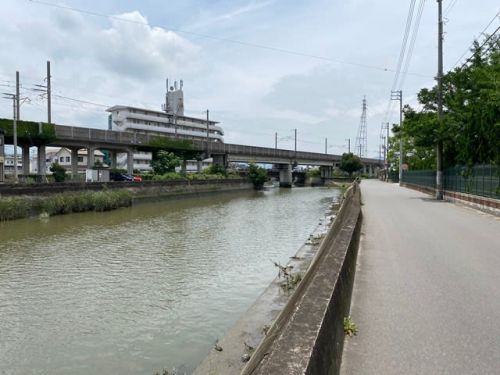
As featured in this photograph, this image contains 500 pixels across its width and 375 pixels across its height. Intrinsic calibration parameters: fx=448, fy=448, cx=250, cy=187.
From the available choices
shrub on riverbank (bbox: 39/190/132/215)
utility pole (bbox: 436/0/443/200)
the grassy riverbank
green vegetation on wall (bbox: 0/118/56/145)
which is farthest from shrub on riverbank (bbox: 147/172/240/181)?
utility pole (bbox: 436/0/443/200)

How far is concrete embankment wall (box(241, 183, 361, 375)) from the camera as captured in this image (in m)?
3.00

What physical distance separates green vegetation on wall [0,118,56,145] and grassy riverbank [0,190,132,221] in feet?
58.3

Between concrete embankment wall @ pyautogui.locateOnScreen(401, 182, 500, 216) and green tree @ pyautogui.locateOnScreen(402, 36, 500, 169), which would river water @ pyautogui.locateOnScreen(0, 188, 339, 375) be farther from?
green tree @ pyautogui.locateOnScreen(402, 36, 500, 169)

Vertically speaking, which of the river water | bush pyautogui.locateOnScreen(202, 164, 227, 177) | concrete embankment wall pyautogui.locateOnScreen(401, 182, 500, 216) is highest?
bush pyautogui.locateOnScreen(202, 164, 227, 177)

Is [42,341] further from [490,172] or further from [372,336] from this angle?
[490,172]

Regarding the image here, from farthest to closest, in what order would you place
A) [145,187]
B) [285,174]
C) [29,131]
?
[285,174] → [29,131] → [145,187]

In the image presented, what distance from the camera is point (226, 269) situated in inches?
470

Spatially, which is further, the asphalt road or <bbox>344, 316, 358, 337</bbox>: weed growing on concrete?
<bbox>344, 316, 358, 337</bbox>: weed growing on concrete

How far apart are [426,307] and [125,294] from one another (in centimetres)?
628

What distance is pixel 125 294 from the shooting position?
962 centimetres

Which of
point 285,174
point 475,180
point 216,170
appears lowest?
point 285,174

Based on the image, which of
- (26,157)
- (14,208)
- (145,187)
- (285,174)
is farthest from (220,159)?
(14,208)

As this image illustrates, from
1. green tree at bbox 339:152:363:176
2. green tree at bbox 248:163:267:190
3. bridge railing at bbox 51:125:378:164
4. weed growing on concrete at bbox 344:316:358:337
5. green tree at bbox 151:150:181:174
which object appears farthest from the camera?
green tree at bbox 339:152:363:176

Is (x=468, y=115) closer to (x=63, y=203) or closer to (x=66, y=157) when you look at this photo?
(x=63, y=203)
